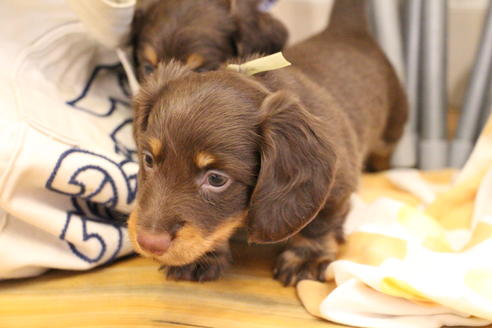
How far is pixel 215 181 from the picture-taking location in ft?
4.36

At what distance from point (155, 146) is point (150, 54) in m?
0.70

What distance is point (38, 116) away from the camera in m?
1.61

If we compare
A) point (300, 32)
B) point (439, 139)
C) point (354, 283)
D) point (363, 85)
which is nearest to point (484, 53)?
point (439, 139)

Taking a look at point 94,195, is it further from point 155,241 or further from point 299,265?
point 299,265

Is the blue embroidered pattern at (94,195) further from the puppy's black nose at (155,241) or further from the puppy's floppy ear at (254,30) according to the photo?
the puppy's floppy ear at (254,30)

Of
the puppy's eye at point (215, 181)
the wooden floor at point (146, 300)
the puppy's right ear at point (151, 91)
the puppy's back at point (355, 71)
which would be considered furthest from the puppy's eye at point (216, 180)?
the puppy's back at point (355, 71)

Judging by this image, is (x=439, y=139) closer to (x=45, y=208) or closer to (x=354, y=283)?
(x=354, y=283)

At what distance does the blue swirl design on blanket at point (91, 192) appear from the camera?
→ 157 centimetres

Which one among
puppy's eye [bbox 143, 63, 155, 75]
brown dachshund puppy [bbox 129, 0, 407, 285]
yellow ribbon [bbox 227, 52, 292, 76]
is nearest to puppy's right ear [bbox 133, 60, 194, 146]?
brown dachshund puppy [bbox 129, 0, 407, 285]

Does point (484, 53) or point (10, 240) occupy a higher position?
point (484, 53)

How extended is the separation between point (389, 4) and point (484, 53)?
1.33 ft

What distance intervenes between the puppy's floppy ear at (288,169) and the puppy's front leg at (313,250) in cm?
23

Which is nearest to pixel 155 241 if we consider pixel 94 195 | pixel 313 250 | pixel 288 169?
pixel 288 169

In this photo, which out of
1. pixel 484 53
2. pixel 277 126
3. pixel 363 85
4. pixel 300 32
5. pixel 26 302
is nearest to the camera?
pixel 277 126
